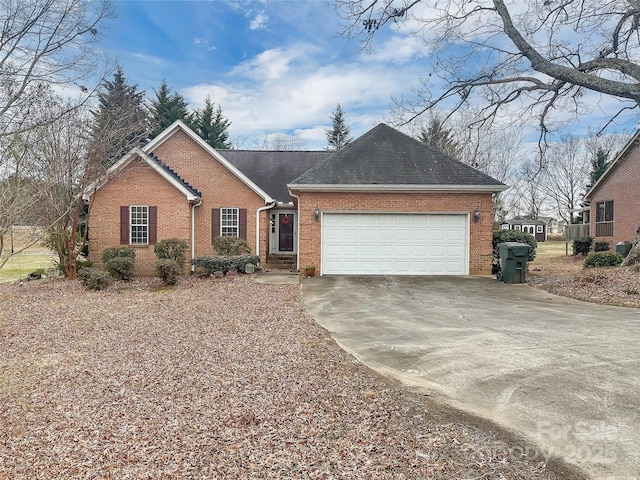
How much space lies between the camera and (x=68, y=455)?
2.81 metres

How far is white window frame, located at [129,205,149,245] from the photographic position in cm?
1429

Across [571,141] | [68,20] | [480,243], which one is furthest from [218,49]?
[571,141]

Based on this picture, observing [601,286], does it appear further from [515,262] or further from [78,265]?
[78,265]

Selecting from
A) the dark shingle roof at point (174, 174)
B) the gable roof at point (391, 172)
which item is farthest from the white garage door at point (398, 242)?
the dark shingle roof at point (174, 174)

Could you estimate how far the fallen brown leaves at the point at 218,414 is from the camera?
104 inches

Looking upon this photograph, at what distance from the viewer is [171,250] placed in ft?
43.7

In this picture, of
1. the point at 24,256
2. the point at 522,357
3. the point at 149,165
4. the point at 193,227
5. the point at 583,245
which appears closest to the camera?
the point at 522,357

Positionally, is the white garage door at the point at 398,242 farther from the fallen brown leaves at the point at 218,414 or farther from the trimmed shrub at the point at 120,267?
the fallen brown leaves at the point at 218,414

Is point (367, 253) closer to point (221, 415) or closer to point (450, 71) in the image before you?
point (450, 71)

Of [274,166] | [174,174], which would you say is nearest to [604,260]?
[274,166]

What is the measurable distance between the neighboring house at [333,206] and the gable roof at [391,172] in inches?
1.4

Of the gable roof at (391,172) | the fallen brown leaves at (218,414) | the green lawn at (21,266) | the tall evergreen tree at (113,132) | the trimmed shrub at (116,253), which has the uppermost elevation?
the tall evergreen tree at (113,132)

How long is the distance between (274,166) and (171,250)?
803cm

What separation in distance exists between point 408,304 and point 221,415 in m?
5.96
